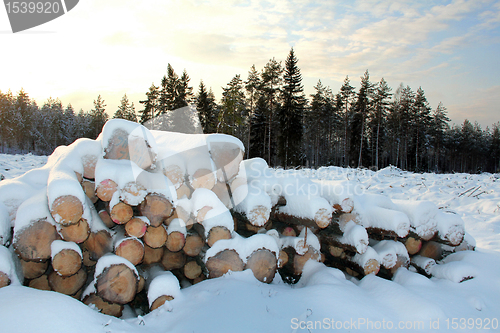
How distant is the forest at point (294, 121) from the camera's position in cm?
2750

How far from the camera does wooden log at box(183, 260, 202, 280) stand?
351 cm

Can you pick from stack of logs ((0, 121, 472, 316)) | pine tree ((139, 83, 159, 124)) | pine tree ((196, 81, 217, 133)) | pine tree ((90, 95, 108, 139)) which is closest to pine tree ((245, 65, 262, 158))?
pine tree ((196, 81, 217, 133))

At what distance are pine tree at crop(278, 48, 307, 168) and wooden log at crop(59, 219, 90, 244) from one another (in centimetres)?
2415

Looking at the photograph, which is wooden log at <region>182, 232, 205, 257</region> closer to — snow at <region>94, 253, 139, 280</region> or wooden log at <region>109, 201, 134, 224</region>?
snow at <region>94, 253, 139, 280</region>

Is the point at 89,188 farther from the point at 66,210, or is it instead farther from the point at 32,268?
the point at 32,268

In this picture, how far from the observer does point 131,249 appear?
9.84 ft

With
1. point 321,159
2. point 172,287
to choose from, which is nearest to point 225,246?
point 172,287

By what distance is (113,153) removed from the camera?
339cm

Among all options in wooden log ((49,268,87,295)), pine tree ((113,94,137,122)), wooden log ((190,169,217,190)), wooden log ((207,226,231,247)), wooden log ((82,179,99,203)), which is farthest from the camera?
pine tree ((113,94,137,122))

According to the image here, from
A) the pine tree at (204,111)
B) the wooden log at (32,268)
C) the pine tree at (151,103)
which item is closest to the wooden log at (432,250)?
the wooden log at (32,268)

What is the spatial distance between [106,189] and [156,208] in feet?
1.98

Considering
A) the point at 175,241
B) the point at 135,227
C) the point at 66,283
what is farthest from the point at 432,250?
the point at 66,283

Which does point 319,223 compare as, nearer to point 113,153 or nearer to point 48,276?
point 113,153

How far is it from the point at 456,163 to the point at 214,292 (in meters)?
69.1
